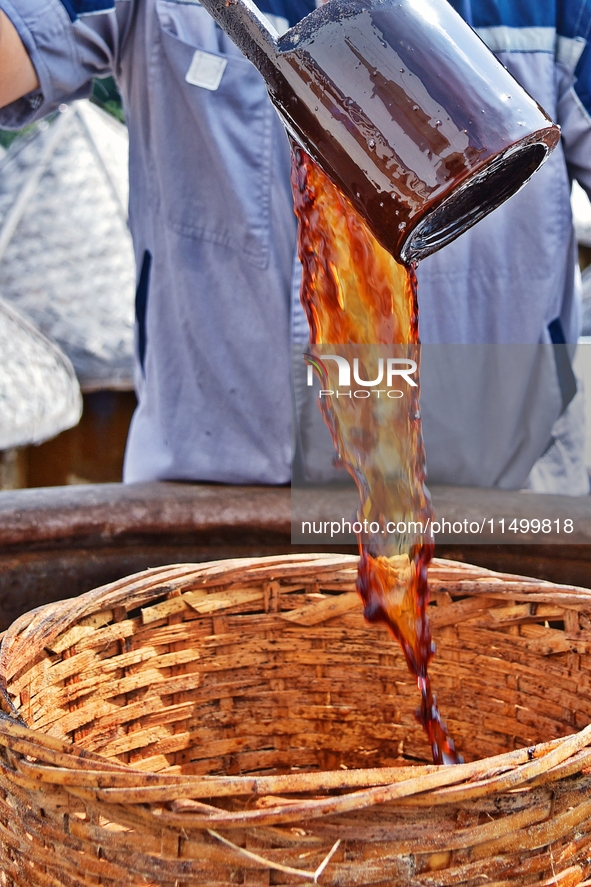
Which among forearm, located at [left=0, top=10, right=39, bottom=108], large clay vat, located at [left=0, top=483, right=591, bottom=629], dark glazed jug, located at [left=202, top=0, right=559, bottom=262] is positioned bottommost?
large clay vat, located at [left=0, top=483, right=591, bottom=629]

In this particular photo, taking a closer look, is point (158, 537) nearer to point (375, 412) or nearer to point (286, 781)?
point (375, 412)

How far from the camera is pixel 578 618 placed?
0.88 m

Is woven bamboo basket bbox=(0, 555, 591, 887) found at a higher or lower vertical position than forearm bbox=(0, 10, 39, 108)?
lower

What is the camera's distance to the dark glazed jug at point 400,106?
0.52 m

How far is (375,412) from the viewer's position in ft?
2.69

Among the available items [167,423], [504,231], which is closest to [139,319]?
[167,423]

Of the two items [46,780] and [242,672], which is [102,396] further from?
[46,780]

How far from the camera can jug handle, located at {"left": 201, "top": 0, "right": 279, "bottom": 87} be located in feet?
1.88

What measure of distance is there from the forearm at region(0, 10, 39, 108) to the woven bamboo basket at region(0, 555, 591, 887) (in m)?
0.74

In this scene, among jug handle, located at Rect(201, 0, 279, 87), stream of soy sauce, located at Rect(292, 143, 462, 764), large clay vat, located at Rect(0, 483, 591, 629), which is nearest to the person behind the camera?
jug handle, located at Rect(201, 0, 279, 87)

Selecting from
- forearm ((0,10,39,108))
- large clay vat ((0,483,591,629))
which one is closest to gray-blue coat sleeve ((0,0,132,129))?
forearm ((0,10,39,108))

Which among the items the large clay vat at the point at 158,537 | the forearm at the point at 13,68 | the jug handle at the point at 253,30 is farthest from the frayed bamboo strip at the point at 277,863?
the forearm at the point at 13,68

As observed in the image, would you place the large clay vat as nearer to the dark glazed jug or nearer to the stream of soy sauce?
the stream of soy sauce

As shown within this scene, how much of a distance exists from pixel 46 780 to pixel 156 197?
1.07 metres
